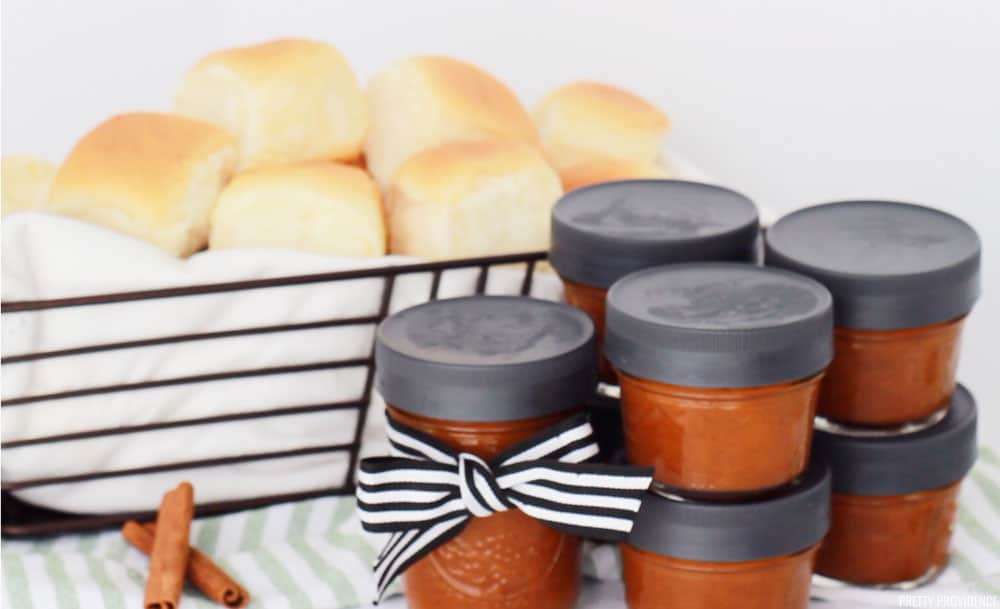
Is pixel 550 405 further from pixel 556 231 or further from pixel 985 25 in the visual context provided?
pixel 985 25

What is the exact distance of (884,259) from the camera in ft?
3.38

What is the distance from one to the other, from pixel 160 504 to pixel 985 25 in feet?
3.03

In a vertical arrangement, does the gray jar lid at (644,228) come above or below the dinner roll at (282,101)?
below

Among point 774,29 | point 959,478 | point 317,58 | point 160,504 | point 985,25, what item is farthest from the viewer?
point 774,29

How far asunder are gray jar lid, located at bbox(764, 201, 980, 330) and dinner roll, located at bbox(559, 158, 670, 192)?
0.22 meters

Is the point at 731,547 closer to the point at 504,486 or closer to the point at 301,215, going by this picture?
the point at 504,486

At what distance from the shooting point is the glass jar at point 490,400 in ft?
3.12

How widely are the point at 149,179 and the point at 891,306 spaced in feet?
2.01

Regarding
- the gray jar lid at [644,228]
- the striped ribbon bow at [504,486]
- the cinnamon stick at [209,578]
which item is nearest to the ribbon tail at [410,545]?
the striped ribbon bow at [504,486]

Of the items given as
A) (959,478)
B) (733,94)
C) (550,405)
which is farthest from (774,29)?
(550,405)

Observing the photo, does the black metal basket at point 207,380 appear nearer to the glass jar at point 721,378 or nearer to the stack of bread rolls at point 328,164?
the stack of bread rolls at point 328,164

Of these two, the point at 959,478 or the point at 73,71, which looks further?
the point at 73,71

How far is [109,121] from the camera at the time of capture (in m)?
1.27

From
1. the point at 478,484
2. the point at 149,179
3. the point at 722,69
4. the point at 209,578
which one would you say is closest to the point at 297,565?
the point at 209,578
